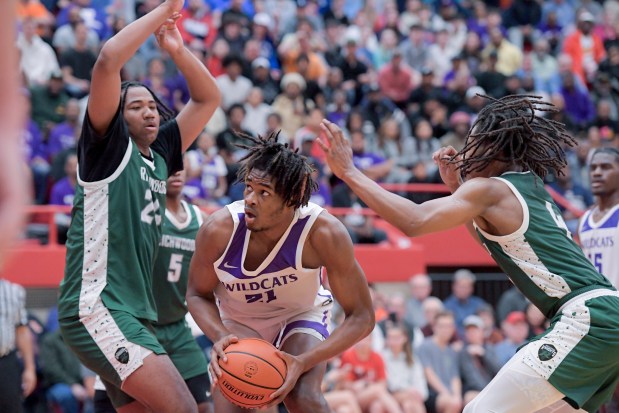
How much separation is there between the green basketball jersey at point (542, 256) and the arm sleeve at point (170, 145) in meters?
1.92

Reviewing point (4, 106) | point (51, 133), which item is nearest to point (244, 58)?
point (51, 133)

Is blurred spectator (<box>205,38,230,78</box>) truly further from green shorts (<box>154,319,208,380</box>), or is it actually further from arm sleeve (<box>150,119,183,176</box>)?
arm sleeve (<box>150,119,183,176</box>)

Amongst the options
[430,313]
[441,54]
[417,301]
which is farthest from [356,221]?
[441,54]

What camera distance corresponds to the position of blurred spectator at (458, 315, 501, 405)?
11.0 metres

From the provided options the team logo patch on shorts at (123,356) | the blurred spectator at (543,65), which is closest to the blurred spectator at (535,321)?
the blurred spectator at (543,65)

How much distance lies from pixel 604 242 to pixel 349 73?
403 inches

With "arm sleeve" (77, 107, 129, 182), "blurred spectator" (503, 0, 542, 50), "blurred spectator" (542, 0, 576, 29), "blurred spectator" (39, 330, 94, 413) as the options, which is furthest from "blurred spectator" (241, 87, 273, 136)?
"arm sleeve" (77, 107, 129, 182)

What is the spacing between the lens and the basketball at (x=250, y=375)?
15.1 ft

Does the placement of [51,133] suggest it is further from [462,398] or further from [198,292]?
[198,292]

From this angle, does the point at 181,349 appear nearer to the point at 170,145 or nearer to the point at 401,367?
the point at 170,145

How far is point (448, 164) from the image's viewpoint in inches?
208

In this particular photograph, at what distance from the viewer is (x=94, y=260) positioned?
4.92m

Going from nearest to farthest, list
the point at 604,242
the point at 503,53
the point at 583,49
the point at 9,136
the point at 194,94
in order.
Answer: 1. the point at 9,136
2. the point at 194,94
3. the point at 604,242
4. the point at 503,53
5. the point at 583,49

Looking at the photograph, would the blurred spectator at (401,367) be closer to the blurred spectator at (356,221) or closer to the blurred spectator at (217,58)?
the blurred spectator at (356,221)
